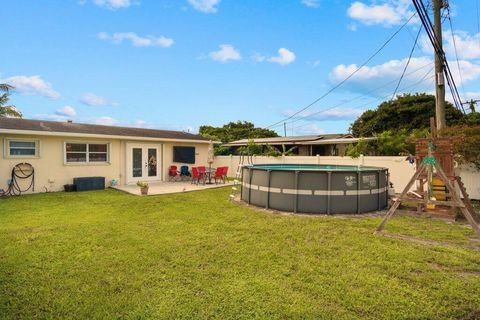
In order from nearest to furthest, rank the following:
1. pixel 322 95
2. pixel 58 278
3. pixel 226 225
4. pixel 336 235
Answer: pixel 58 278
pixel 336 235
pixel 226 225
pixel 322 95

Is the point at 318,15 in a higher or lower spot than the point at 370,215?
higher

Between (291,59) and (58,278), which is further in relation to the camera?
(291,59)

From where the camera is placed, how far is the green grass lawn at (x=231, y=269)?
2.98 meters

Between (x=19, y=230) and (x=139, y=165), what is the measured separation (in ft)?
28.1

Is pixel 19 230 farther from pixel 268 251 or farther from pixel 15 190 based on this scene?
pixel 15 190

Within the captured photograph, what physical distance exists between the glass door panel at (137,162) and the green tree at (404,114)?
21358 mm

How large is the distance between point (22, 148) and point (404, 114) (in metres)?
29.1

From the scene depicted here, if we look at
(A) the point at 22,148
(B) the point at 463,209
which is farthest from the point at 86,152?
(B) the point at 463,209

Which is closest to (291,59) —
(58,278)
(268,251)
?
(268,251)

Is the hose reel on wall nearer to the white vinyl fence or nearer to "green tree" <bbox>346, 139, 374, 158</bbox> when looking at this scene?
the white vinyl fence

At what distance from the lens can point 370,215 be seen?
303 inches

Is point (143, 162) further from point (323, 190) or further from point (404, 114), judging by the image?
point (404, 114)

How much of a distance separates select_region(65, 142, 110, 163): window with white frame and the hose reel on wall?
1.37 meters

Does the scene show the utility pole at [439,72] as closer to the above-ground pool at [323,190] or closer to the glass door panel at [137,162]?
the above-ground pool at [323,190]
